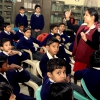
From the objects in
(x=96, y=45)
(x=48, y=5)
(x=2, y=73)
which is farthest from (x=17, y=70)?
(x=48, y=5)

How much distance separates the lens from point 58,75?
6.27 ft

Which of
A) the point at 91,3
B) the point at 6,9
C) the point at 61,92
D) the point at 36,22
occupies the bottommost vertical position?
the point at 61,92

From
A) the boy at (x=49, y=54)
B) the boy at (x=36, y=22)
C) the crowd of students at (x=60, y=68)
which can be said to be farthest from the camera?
the boy at (x=36, y=22)

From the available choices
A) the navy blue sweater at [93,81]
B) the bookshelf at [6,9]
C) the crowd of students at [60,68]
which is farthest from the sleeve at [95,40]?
the bookshelf at [6,9]

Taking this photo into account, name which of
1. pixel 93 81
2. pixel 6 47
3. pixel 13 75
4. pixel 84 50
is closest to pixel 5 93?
pixel 93 81

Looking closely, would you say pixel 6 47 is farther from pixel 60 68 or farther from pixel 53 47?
pixel 60 68

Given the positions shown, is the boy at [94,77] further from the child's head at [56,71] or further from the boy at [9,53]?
the boy at [9,53]

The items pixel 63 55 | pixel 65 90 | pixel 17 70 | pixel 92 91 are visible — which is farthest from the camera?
pixel 63 55

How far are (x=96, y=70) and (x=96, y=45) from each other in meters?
0.67

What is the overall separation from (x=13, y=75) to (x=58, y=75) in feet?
1.89

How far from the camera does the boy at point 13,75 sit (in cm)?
210

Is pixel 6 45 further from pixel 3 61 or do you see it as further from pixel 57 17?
pixel 57 17

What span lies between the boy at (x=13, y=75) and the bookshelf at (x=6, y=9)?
6.23 m

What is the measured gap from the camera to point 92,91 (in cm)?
189
